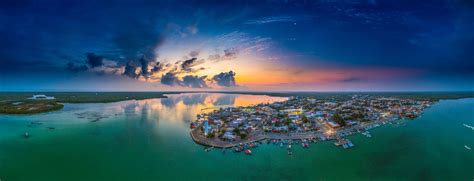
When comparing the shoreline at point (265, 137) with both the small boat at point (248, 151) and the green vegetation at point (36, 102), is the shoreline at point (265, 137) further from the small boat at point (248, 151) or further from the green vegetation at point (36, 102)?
the green vegetation at point (36, 102)

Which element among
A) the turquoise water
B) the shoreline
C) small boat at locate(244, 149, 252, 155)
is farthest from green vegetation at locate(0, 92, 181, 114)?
small boat at locate(244, 149, 252, 155)

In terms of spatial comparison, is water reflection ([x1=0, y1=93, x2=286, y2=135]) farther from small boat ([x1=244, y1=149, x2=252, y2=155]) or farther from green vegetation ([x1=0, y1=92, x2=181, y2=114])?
small boat ([x1=244, y1=149, x2=252, y2=155])

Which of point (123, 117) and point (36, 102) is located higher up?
point (36, 102)

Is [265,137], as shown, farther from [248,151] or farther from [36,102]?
[36,102]

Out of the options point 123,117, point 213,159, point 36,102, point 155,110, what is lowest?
point 213,159

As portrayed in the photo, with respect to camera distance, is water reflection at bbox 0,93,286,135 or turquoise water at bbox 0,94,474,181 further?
water reflection at bbox 0,93,286,135

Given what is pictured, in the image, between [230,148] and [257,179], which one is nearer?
[257,179]

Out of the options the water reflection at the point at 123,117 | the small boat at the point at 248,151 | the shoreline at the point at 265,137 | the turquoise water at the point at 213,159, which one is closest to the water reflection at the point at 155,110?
the water reflection at the point at 123,117

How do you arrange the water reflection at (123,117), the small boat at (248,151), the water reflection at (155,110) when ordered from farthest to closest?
the water reflection at (155,110)
the water reflection at (123,117)
the small boat at (248,151)

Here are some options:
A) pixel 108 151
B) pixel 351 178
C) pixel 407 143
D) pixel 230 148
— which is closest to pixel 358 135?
pixel 407 143

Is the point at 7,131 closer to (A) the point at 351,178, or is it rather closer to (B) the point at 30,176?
(B) the point at 30,176

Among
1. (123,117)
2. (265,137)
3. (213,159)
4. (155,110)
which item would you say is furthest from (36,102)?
(265,137)
